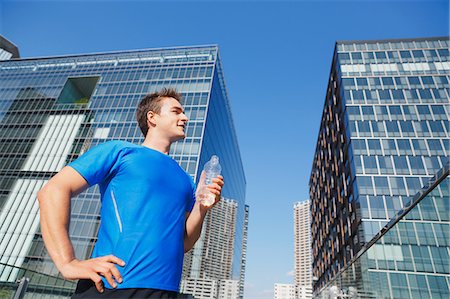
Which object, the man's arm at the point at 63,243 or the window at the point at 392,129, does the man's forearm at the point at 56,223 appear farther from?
Result: the window at the point at 392,129

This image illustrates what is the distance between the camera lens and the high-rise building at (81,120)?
29250 mm

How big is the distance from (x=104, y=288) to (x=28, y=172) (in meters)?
41.4

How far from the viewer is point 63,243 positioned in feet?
3.59

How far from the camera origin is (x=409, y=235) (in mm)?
4555

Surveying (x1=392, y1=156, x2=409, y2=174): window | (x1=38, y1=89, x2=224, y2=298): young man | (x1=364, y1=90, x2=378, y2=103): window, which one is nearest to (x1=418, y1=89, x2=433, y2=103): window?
(x1=364, y1=90, x2=378, y2=103): window

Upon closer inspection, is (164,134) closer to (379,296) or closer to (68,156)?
(379,296)

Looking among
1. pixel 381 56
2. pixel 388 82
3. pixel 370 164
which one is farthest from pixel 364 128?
pixel 381 56

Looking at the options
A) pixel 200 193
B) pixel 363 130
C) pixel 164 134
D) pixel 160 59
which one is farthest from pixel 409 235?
pixel 160 59

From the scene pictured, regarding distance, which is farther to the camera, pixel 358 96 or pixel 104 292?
pixel 358 96

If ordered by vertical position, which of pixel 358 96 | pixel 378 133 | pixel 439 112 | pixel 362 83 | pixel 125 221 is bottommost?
pixel 125 221

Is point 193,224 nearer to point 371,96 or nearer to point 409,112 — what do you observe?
point 371,96

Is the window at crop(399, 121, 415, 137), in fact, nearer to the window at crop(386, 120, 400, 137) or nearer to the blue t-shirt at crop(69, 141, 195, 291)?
the window at crop(386, 120, 400, 137)

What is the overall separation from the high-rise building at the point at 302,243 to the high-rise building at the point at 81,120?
105399 mm

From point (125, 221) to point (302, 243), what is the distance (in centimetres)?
16636
